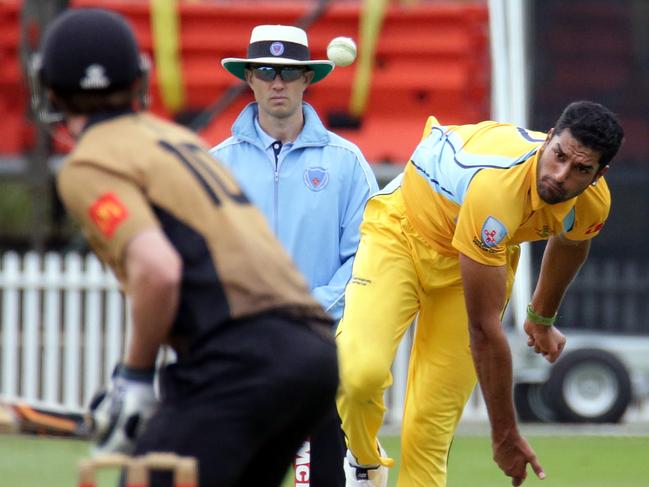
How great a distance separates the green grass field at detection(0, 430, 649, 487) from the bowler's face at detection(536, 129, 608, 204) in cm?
302

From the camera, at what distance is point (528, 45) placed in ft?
39.4

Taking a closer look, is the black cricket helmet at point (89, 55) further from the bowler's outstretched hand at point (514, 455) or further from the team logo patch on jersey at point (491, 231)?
the bowler's outstretched hand at point (514, 455)

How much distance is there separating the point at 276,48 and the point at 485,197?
5.38ft

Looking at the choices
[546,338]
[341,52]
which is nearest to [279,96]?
[341,52]

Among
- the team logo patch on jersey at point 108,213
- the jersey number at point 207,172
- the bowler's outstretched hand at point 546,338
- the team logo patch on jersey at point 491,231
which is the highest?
the jersey number at point 207,172

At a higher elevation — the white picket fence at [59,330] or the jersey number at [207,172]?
the jersey number at [207,172]

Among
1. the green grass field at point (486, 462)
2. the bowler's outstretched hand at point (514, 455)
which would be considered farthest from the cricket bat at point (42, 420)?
the green grass field at point (486, 462)

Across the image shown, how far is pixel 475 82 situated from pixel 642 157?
1.43 metres

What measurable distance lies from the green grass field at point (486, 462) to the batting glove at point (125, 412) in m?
4.39

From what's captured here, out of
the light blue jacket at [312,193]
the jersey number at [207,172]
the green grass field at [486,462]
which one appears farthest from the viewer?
the green grass field at [486,462]

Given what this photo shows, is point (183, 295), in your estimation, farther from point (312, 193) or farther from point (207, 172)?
point (312, 193)

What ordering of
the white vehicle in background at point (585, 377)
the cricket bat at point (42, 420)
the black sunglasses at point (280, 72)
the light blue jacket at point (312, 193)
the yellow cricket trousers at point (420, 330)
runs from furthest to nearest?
1. the white vehicle in background at point (585, 377)
2. the black sunglasses at point (280, 72)
3. the light blue jacket at point (312, 193)
4. the yellow cricket trousers at point (420, 330)
5. the cricket bat at point (42, 420)

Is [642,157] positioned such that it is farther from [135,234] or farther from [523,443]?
[135,234]

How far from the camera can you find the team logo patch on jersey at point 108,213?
3.80 meters
